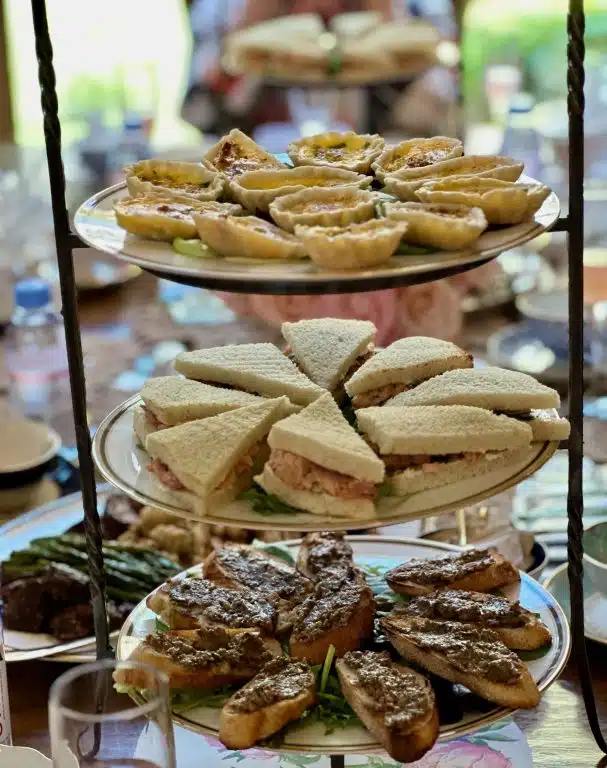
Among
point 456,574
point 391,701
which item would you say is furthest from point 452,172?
point 391,701

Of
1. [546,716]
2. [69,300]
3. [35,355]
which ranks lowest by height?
[546,716]

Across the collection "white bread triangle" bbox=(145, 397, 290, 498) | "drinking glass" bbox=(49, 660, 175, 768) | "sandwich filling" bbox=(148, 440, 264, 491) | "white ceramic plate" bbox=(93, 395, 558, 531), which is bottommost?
"drinking glass" bbox=(49, 660, 175, 768)

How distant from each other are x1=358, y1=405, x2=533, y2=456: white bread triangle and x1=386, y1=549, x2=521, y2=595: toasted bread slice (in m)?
0.21

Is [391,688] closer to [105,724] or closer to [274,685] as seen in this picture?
[274,685]

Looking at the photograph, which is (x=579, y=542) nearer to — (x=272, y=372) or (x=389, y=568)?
(x=389, y=568)

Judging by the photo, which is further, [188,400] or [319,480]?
[188,400]

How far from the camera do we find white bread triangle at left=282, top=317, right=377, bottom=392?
167 centimetres

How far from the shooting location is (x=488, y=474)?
1484mm

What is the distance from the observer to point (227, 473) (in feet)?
4.81

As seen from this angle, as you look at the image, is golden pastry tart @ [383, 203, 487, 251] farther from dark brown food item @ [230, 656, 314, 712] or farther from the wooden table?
the wooden table

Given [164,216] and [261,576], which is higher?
[164,216]

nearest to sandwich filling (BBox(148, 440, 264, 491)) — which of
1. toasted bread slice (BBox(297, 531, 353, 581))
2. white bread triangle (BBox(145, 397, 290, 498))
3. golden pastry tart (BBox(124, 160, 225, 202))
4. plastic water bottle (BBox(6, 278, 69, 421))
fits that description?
white bread triangle (BBox(145, 397, 290, 498))

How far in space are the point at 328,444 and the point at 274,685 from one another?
28 centimetres

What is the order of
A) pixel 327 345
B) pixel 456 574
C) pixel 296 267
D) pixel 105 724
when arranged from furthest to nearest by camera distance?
pixel 327 345
pixel 456 574
pixel 296 267
pixel 105 724
